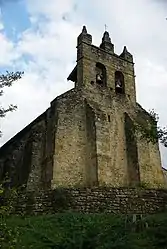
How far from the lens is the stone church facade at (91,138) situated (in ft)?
82.7

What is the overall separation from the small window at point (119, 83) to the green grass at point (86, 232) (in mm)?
15761

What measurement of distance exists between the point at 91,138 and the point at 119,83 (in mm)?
6995

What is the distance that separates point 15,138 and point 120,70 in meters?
9.71

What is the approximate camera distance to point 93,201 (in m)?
18.0

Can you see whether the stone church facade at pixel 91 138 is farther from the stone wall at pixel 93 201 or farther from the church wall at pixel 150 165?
the stone wall at pixel 93 201

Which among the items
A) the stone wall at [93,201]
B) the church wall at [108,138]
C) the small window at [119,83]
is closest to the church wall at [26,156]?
the church wall at [108,138]

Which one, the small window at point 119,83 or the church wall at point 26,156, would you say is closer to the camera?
the church wall at point 26,156

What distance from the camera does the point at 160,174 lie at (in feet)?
93.1

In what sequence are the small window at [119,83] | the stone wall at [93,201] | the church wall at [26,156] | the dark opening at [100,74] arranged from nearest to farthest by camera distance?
the stone wall at [93,201] → the church wall at [26,156] → the dark opening at [100,74] → the small window at [119,83]

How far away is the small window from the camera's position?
31.2 meters

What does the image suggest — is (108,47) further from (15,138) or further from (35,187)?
(35,187)

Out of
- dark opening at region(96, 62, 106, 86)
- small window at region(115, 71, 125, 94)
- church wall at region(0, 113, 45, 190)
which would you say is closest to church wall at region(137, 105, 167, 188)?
small window at region(115, 71, 125, 94)

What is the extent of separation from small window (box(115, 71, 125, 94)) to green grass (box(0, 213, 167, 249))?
51.7 feet

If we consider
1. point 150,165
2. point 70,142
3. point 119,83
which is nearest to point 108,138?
point 70,142
